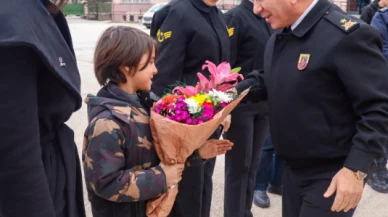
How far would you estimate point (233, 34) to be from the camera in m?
3.12

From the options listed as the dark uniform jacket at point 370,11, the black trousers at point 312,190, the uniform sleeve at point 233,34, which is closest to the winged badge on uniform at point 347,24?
the black trousers at point 312,190

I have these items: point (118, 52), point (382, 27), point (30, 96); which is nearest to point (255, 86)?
point (118, 52)

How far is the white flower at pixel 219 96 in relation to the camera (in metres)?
1.87

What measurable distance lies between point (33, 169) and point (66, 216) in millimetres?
413

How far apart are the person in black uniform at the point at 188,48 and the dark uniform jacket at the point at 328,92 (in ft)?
2.42

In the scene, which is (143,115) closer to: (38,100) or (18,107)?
(38,100)

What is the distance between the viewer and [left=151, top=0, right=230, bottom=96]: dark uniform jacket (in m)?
2.72

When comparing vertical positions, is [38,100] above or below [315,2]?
below

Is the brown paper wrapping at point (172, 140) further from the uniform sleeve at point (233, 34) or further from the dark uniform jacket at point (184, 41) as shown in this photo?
the uniform sleeve at point (233, 34)

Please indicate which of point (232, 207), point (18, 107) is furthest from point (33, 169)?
point (232, 207)

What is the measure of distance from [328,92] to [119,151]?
1.00 meters

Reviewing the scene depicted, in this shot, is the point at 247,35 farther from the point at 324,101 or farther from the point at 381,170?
the point at 381,170

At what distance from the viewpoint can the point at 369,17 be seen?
5707 mm

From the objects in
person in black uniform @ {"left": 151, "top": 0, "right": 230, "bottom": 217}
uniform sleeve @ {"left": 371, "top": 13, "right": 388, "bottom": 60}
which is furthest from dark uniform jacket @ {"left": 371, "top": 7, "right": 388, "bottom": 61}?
person in black uniform @ {"left": 151, "top": 0, "right": 230, "bottom": 217}
